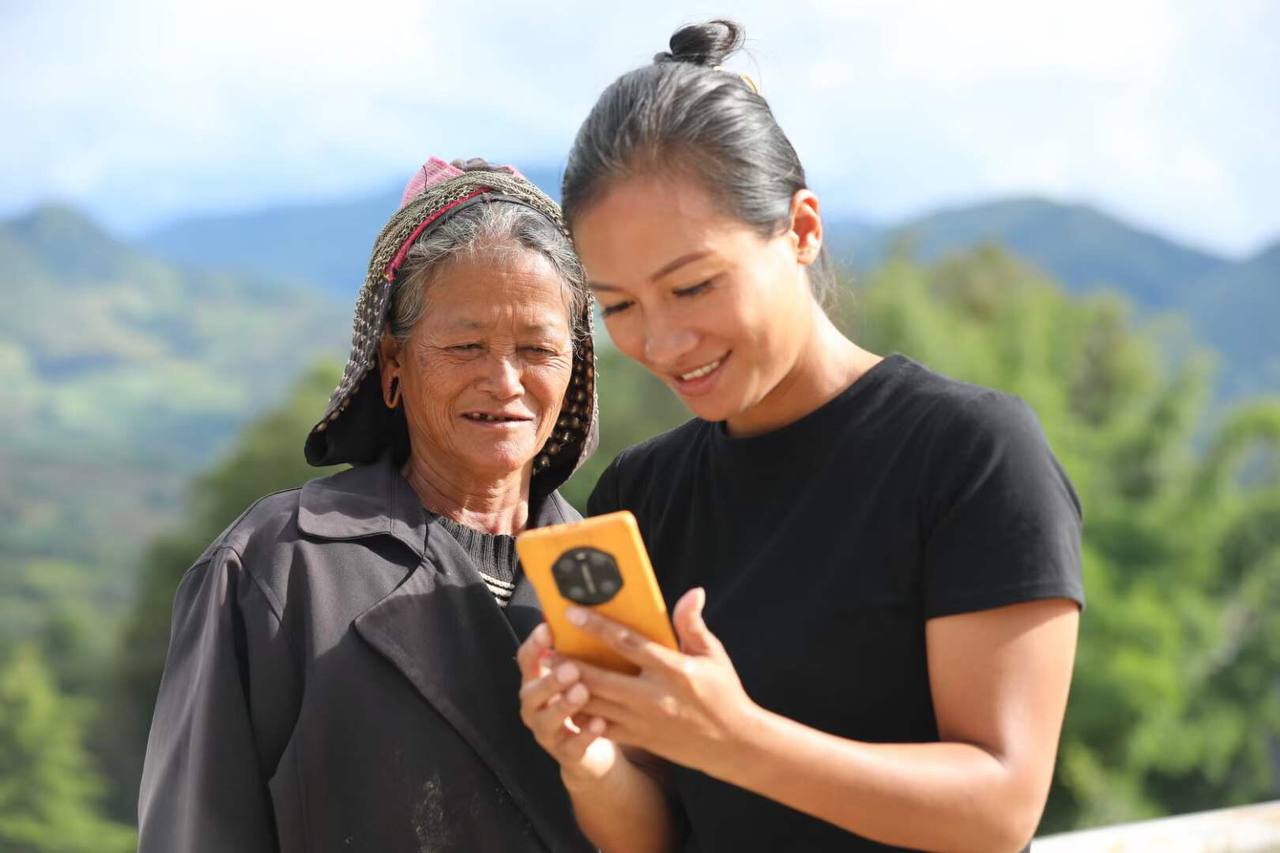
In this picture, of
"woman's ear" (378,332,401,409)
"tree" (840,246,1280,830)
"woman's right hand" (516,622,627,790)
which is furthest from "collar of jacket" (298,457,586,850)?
"tree" (840,246,1280,830)

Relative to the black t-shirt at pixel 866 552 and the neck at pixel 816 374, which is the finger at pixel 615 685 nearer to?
the black t-shirt at pixel 866 552

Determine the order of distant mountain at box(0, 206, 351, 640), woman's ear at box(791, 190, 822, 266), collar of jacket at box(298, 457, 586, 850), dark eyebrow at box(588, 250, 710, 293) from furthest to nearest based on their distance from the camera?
distant mountain at box(0, 206, 351, 640) → collar of jacket at box(298, 457, 586, 850) → woman's ear at box(791, 190, 822, 266) → dark eyebrow at box(588, 250, 710, 293)

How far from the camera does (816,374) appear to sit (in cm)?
186

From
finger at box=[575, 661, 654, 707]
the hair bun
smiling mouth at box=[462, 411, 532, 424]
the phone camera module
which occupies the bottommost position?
finger at box=[575, 661, 654, 707]

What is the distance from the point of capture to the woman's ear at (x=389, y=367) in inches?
103

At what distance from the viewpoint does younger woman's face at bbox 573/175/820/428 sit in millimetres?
1719

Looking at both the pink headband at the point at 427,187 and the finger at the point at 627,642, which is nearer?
the finger at the point at 627,642

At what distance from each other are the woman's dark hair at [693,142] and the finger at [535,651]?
55 cm

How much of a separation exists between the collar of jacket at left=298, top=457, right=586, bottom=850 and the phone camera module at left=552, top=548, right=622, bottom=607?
2.58ft

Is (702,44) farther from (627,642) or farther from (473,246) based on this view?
(627,642)

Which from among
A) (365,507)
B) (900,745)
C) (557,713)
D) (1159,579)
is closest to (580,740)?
(557,713)

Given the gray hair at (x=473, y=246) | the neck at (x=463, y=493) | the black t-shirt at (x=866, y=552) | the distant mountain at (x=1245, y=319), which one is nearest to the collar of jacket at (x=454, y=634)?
the neck at (x=463, y=493)

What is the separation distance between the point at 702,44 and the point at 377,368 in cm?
101

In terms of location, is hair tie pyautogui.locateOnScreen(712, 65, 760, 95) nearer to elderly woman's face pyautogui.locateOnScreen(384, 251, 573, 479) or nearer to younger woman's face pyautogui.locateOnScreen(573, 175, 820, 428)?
younger woman's face pyautogui.locateOnScreen(573, 175, 820, 428)
